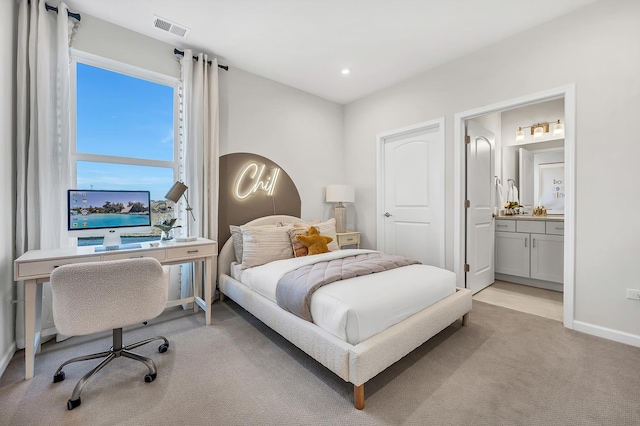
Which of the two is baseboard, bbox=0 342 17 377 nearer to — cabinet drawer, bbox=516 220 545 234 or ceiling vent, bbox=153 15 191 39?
ceiling vent, bbox=153 15 191 39

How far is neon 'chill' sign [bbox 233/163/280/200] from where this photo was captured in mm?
3530

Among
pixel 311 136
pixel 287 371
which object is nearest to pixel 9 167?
pixel 287 371

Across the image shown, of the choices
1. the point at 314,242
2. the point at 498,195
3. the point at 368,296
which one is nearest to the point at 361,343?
the point at 368,296

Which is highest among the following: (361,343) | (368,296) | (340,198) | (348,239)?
(340,198)

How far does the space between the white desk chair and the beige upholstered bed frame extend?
85cm

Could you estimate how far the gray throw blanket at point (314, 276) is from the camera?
1958mm

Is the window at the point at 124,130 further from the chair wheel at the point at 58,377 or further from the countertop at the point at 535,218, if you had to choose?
the countertop at the point at 535,218

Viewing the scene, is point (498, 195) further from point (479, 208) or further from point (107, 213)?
point (107, 213)

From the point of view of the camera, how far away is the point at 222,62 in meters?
3.34

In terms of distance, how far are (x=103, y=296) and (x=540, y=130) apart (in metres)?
5.35

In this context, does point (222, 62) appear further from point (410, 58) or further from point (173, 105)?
point (410, 58)

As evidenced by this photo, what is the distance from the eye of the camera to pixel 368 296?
1820 mm

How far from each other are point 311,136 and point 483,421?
373 centimetres

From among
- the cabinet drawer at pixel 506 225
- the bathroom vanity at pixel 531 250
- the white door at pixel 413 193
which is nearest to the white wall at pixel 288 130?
the white door at pixel 413 193
